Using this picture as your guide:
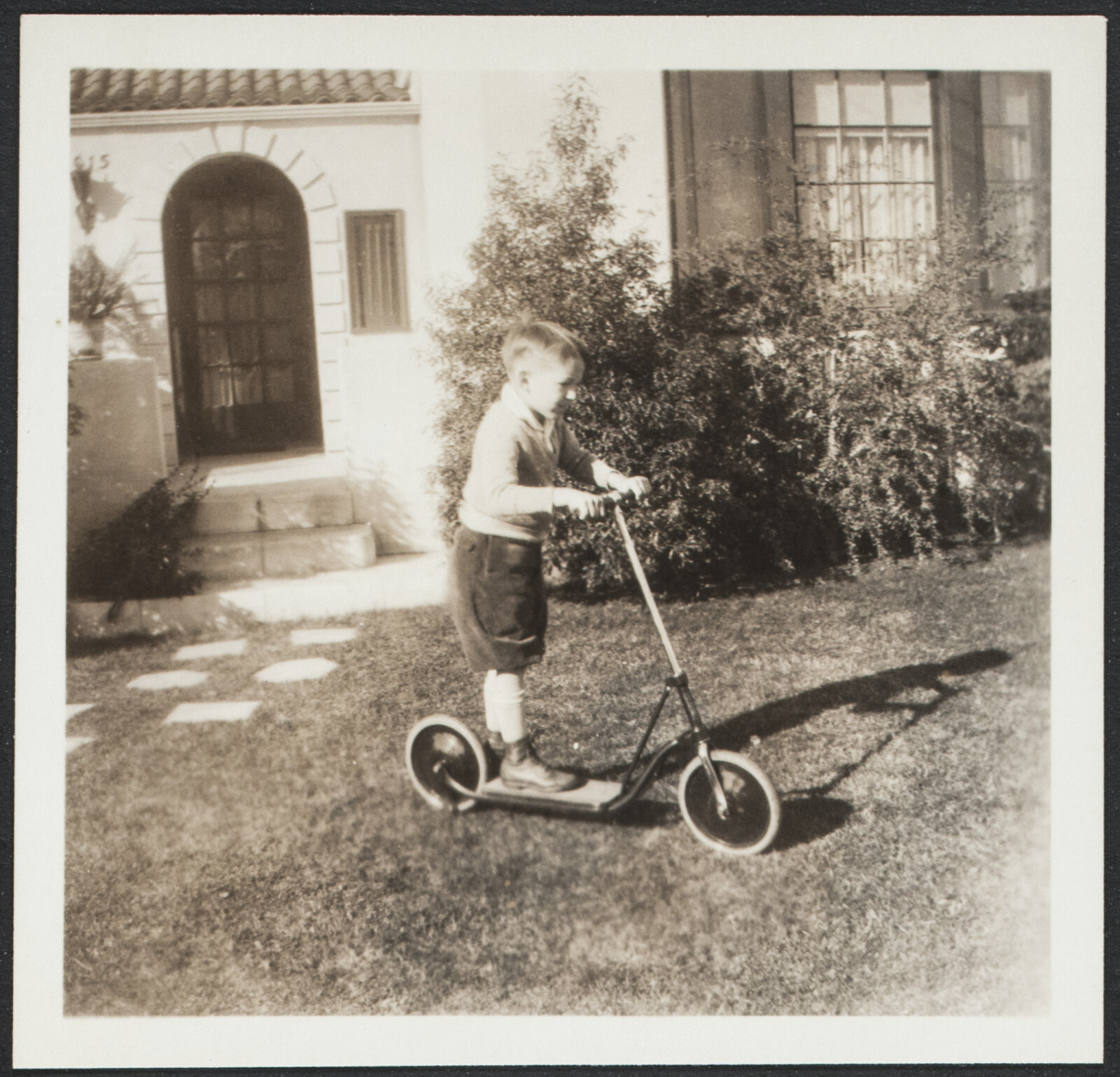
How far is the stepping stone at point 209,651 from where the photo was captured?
1861mm

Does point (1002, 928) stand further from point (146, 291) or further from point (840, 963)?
point (146, 291)

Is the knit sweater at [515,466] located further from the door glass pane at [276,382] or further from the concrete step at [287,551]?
the door glass pane at [276,382]

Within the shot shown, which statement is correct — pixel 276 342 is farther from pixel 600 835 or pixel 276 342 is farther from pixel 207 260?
pixel 600 835

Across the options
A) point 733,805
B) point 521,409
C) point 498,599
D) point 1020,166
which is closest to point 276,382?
point 521,409

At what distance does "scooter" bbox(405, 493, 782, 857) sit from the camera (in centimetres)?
172

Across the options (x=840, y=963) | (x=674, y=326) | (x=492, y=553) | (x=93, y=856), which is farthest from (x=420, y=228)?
(x=840, y=963)

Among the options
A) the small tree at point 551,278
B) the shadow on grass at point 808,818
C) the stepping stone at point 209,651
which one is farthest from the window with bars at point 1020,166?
the stepping stone at point 209,651

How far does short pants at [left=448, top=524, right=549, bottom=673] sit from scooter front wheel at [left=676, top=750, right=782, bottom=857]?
398 mm

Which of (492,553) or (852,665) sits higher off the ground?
(492,553)

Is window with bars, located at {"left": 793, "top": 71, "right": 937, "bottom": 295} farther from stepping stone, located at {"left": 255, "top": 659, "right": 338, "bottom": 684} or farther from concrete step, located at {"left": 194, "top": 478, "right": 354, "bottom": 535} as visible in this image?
stepping stone, located at {"left": 255, "top": 659, "right": 338, "bottom": 684}

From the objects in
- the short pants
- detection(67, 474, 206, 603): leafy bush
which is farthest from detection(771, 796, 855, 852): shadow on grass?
detection(67, 474, 206, 603): leafy bush

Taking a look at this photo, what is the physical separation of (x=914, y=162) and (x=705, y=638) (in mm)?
1100

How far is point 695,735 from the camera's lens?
68.8 inches

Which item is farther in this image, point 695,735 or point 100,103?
point 100,103
